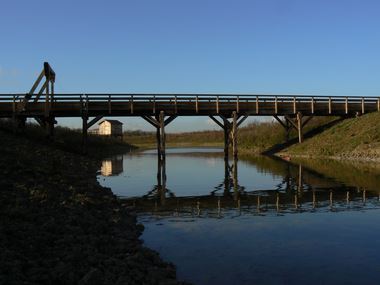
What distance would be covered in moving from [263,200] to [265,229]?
5134 mm

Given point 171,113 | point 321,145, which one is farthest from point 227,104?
point 321,145

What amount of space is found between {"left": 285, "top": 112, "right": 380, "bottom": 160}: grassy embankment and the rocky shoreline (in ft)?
93.2

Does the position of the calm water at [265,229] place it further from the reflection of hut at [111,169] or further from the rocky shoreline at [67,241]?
the reflection of hut at [111,169]

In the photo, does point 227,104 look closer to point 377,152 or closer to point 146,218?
point 377,152

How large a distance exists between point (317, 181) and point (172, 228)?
12.3m

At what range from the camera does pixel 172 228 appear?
1171 centimetres

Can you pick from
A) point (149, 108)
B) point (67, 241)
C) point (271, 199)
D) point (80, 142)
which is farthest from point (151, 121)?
point (67, 241)

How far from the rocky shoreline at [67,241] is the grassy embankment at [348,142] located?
2841cm

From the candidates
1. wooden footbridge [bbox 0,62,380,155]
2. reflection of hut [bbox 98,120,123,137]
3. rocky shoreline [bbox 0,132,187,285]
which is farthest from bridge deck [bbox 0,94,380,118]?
reflection of hut [bbox 98,120,123,137]

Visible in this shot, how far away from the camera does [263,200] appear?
53.6ft

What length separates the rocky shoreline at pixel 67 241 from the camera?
6.66 meters

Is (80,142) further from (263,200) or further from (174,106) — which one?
(263,200)

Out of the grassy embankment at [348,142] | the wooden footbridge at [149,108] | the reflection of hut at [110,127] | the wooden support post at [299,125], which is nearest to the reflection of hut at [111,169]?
the wooden footbridge at [149,108]

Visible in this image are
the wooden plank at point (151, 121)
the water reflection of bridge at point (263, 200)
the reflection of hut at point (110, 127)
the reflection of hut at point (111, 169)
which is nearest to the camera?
the water reflection of bridge at point (263, 200)
